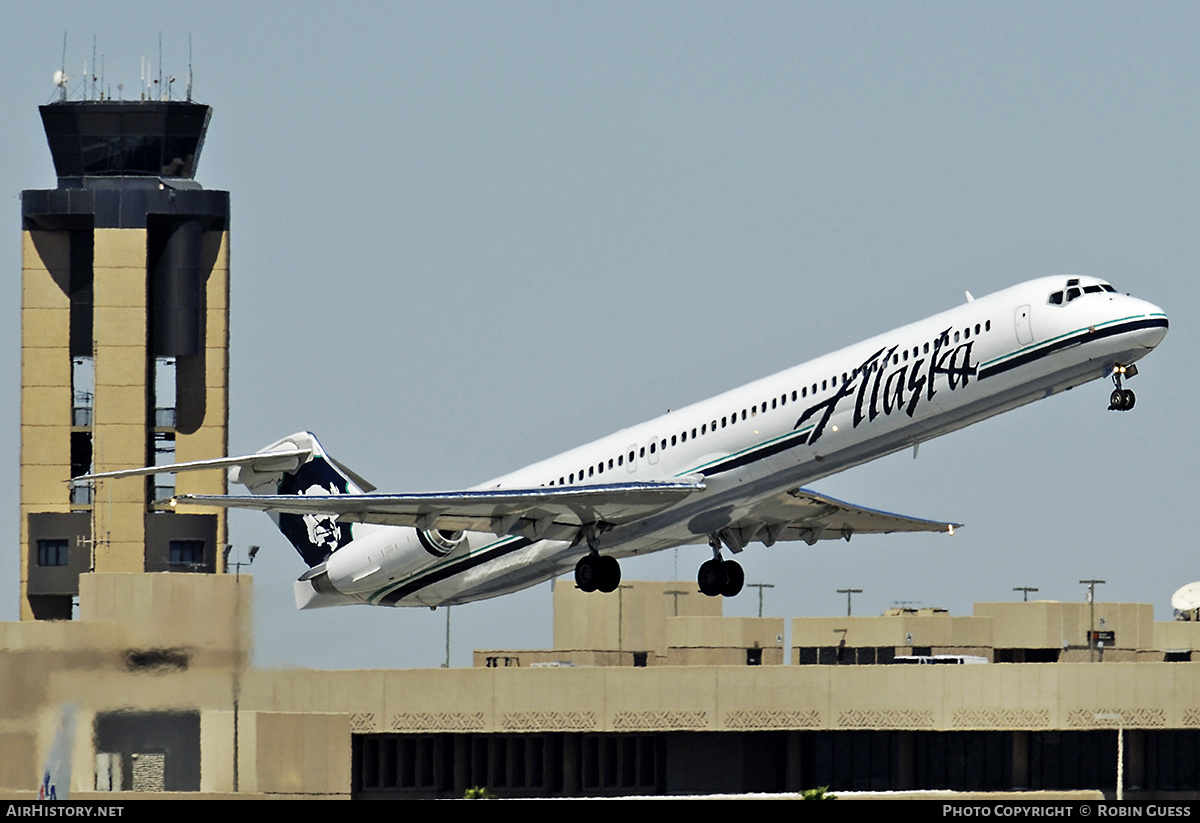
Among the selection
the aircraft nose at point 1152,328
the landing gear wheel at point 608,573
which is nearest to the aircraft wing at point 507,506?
the landing gear wheel at point 608,573

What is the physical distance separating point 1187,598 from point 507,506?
55.8m

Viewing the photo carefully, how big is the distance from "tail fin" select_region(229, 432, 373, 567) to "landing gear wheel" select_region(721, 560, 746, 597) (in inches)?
385

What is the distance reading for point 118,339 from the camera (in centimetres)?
9944

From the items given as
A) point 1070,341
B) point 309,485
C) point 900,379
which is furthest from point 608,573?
point 1070,341

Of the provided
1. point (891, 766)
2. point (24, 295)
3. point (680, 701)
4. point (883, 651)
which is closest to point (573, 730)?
point (680, 701)

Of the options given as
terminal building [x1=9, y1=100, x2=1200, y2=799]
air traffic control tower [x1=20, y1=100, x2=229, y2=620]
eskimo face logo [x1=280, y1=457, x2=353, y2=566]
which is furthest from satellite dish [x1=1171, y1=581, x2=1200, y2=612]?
eskimo face logo [x1=280, y1=457, x2=353, y2=566]

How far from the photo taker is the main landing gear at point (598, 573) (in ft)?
155

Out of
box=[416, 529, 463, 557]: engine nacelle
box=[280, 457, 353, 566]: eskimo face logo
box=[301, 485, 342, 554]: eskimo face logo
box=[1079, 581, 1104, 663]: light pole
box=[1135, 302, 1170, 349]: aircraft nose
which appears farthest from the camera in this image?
box=[1079, 581, 1104, 663]: light pole

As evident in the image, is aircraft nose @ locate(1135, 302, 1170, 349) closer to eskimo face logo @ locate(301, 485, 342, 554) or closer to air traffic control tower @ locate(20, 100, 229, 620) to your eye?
eskimo face logo @ locate(301, 485, 342, 554)

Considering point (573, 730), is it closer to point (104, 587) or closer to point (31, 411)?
point (104, 587)

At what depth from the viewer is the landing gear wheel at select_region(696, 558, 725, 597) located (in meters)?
49.8

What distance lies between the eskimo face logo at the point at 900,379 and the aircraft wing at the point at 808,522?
334 centimetres

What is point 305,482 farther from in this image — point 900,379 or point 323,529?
point 900,379

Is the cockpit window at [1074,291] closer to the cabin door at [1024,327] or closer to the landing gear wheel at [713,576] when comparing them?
the cabin door at [1024,327]
